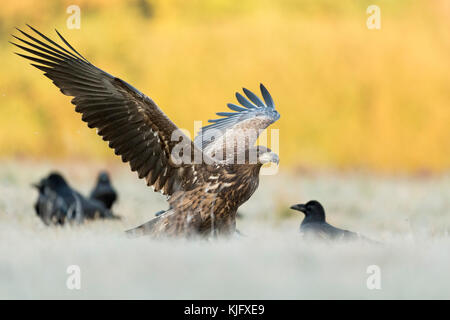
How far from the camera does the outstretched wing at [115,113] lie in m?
4.94

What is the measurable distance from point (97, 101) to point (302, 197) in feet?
16.7

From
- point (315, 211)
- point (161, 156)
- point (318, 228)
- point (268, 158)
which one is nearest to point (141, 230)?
point (161, 156)

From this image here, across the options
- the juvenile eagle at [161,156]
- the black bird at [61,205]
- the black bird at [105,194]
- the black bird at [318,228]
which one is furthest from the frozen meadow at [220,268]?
the black bird at [105,194]

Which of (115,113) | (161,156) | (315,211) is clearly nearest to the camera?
(115,113)

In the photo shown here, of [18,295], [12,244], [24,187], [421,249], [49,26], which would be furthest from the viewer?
[49,26]

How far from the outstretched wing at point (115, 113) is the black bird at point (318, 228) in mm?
1327

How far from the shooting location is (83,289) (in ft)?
10.7

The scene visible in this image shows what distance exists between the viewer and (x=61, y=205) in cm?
738

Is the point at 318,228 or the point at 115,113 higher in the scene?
the point at 115,113

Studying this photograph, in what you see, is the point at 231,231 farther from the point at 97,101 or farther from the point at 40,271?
the point at 40,271

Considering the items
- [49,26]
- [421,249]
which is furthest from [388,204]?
[49,26]

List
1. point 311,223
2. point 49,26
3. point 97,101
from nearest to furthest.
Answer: point 97,101 → point 311,223 → point 49,26

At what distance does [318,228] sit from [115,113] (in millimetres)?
2072

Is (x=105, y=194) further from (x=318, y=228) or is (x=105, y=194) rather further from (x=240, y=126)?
(x=318, y=228)
